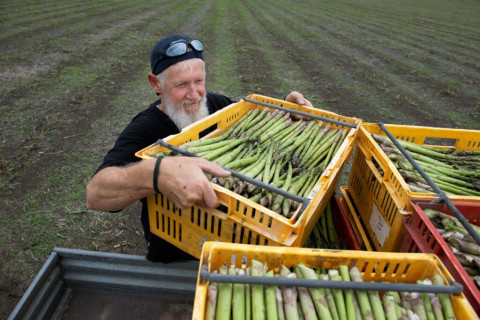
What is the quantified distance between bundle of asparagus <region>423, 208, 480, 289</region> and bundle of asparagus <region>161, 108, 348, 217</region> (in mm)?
984

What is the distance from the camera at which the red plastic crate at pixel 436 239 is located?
1791 millimetres

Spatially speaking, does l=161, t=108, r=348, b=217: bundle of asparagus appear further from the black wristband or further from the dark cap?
the dark cap

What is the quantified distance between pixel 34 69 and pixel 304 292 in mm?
12461

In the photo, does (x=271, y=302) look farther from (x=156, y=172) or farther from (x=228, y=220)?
(x=156, y=172)

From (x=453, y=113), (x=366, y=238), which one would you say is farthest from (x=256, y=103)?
(x=453, y=113)

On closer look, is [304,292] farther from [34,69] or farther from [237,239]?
[34,69]

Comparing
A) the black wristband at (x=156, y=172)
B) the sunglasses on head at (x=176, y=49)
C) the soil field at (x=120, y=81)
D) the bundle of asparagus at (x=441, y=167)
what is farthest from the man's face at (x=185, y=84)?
the soil field at (x=120, y=81)

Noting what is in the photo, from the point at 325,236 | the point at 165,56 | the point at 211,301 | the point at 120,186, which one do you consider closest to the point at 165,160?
the point at 120,186

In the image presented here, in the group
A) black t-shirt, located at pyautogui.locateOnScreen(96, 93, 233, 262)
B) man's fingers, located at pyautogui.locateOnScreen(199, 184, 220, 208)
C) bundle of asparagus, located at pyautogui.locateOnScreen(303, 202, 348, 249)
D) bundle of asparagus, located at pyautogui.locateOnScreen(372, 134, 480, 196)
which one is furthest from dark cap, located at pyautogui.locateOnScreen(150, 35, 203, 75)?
bundle of asparagus, located at pyautogui.locateOnScreen(303, 202, 348, 249)

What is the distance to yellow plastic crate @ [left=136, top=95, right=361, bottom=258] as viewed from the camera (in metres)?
2.06

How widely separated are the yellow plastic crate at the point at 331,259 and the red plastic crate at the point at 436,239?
136mm

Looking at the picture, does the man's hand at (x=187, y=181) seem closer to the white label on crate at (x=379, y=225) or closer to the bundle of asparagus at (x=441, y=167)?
A: the white label on crate at (x=379, y=225)

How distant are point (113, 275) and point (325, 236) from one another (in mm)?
2653

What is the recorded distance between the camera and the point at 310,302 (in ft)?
5.75
